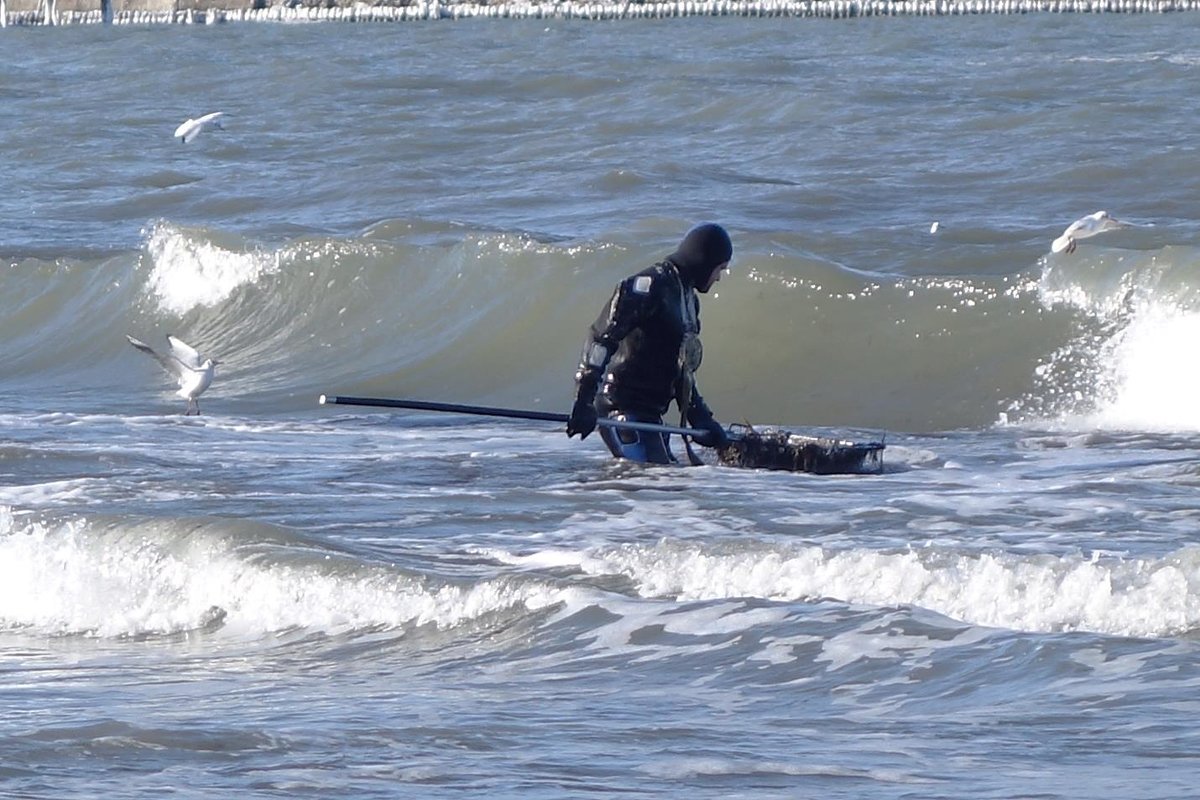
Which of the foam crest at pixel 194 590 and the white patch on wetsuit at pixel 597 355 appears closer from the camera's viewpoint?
the foam crest at pixel 194 590

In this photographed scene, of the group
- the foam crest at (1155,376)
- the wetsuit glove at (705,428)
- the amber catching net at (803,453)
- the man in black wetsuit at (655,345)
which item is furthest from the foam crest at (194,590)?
the foam crest at (1155,376)

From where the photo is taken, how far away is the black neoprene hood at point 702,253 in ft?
33.9

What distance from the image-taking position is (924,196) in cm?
2217

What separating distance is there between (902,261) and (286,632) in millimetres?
11082

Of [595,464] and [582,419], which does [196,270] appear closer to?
[595,464]

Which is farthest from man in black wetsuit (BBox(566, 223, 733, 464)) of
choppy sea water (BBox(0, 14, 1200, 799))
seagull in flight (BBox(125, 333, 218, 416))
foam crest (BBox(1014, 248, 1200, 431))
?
foam crest (BBox(1014, 248, 1200, 431))

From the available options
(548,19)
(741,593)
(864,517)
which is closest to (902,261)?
(864,517)

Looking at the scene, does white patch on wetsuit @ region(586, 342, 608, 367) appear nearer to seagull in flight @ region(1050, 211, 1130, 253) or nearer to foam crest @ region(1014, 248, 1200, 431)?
foam crest @ region(1014, 248, 1200, 431)

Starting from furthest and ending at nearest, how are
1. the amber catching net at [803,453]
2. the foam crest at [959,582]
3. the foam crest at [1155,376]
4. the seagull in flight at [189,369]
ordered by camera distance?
the foam crest at [1155,376] < the seagull in flight at [189,369] < the amber catching net at [803,453] < the foam crest at [959,582]

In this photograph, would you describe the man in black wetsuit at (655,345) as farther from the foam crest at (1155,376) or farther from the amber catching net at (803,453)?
the foam crest at (1155,376)

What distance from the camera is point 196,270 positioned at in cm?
2016

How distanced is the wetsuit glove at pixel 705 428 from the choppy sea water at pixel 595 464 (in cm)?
27

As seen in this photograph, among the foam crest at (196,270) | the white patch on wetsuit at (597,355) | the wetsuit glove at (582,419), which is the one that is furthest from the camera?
the foam crest at (196,270)

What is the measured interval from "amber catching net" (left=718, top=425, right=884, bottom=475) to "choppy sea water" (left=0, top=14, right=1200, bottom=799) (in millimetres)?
106
